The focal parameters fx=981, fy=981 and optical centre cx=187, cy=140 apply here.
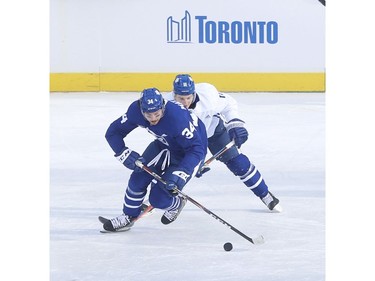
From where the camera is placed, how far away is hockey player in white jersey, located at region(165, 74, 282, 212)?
4.41 meters

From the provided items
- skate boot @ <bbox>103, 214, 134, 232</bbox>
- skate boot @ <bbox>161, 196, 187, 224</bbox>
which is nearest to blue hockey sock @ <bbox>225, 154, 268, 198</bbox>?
skate boot @ <bbox>161, 196, 187, 224</bbox>

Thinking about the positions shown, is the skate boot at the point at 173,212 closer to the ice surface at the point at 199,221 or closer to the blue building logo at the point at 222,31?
the ice surface at the point at 199,221

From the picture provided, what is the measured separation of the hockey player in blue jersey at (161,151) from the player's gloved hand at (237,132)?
1.07 feet

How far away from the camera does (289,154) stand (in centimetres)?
626

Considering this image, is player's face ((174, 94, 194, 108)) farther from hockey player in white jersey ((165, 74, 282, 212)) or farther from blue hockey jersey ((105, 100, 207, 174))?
blue hockey jersey ((105, 100, 207, 174))

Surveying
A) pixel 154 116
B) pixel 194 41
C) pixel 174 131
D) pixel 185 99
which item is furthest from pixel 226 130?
pixel 194 41

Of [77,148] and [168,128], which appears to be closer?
[168,128]

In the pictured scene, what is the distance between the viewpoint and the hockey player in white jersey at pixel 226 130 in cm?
441
